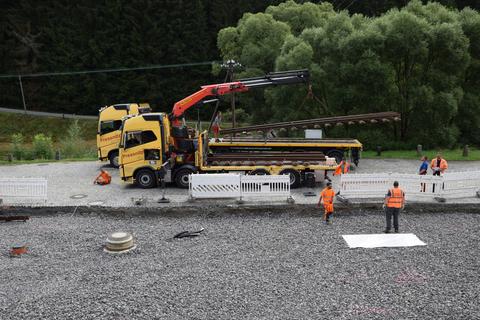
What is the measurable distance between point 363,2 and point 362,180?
1858 inches

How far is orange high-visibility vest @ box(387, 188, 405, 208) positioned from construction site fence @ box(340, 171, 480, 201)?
2.65 m

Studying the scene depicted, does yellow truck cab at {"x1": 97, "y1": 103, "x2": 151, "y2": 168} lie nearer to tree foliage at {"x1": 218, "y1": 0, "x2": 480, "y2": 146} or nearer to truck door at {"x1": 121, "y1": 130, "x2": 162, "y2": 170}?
truck door at {"x1": 121, "y1": 130, "x2": 162, "y2": 170}

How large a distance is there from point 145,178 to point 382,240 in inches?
379

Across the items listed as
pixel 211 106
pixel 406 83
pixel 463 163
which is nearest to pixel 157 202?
pixel 463 163

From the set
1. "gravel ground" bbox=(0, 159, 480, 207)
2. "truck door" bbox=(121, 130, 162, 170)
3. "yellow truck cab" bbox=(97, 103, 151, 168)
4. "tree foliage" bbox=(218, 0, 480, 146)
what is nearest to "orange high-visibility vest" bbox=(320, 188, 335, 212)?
"gravel ground" bbox=(0, 159, 480, 207)

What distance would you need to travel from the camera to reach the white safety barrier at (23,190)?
15367mm

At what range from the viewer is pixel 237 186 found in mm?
15148

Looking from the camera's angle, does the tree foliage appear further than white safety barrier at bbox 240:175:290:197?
Yes

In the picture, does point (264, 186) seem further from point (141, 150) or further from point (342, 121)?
point (342, 121)

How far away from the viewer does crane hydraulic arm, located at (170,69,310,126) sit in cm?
1827

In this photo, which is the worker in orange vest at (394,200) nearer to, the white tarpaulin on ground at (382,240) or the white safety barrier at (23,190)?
the white tarpaulin on ground at (382,240)

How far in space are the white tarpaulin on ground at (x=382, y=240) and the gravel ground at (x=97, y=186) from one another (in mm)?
2907

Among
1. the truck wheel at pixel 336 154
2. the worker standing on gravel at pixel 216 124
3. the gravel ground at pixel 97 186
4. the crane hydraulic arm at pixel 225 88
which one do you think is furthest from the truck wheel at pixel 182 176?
the truck wheel at pixel 336 154

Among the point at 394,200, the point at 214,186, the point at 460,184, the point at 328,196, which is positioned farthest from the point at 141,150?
the point at 460,184
